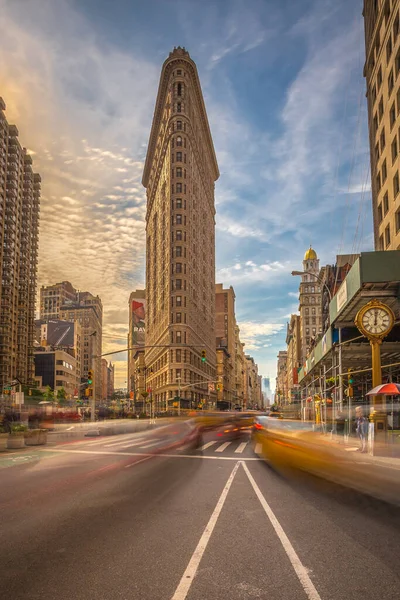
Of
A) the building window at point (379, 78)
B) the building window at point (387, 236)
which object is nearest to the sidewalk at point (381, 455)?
the building window at point (387, 236)

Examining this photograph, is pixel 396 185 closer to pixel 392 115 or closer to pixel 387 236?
pixel 387 236

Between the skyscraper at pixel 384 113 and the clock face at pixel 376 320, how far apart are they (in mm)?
14869

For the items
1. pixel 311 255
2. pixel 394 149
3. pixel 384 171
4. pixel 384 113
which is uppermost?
pixel 311 255

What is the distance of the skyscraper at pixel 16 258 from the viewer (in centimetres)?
11619

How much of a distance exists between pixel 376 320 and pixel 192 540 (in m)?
19.0

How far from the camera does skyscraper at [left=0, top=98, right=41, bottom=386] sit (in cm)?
11619

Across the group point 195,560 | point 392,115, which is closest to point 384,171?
point 392,115

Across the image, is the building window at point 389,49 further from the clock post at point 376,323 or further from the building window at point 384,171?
the clock post at point 376,323

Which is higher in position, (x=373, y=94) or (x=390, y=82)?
(x=373, y=94)

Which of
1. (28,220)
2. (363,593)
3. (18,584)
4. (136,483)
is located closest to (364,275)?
(136,483)

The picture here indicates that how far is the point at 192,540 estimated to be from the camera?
723 cm

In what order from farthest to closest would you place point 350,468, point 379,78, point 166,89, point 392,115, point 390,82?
point 166,89 < point 379,78 < point 390,82 < point 392,115 < point 350,468

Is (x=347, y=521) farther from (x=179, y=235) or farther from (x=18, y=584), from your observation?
(x=179, y=235)

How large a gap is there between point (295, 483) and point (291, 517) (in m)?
4.52
